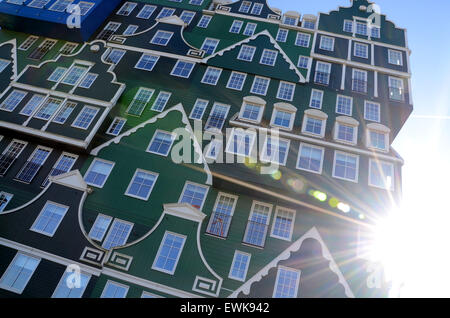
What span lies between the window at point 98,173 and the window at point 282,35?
22.3 metres

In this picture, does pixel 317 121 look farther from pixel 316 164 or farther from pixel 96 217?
pixel 96 217

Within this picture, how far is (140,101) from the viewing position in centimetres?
3350

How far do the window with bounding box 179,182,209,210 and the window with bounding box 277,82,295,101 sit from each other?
12227 mm

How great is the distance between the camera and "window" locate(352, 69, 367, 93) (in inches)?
1340

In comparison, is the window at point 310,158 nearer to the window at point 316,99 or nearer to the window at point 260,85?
the window at point 316,99

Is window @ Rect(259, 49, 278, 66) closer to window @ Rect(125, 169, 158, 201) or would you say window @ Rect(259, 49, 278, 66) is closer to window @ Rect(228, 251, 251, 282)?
window @ Rect(125, 169, 158, 201)

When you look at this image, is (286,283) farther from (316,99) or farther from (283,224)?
(316,99)

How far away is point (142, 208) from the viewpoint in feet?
89.8

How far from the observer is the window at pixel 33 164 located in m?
29.0

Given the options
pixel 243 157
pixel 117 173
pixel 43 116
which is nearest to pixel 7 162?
pixel 43 116

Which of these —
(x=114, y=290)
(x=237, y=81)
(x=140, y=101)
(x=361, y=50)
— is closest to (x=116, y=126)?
(x=140, y=101)

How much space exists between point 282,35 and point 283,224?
72.7 feet

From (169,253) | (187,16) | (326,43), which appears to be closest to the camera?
(169,253)

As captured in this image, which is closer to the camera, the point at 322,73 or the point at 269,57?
the point at 322,73
